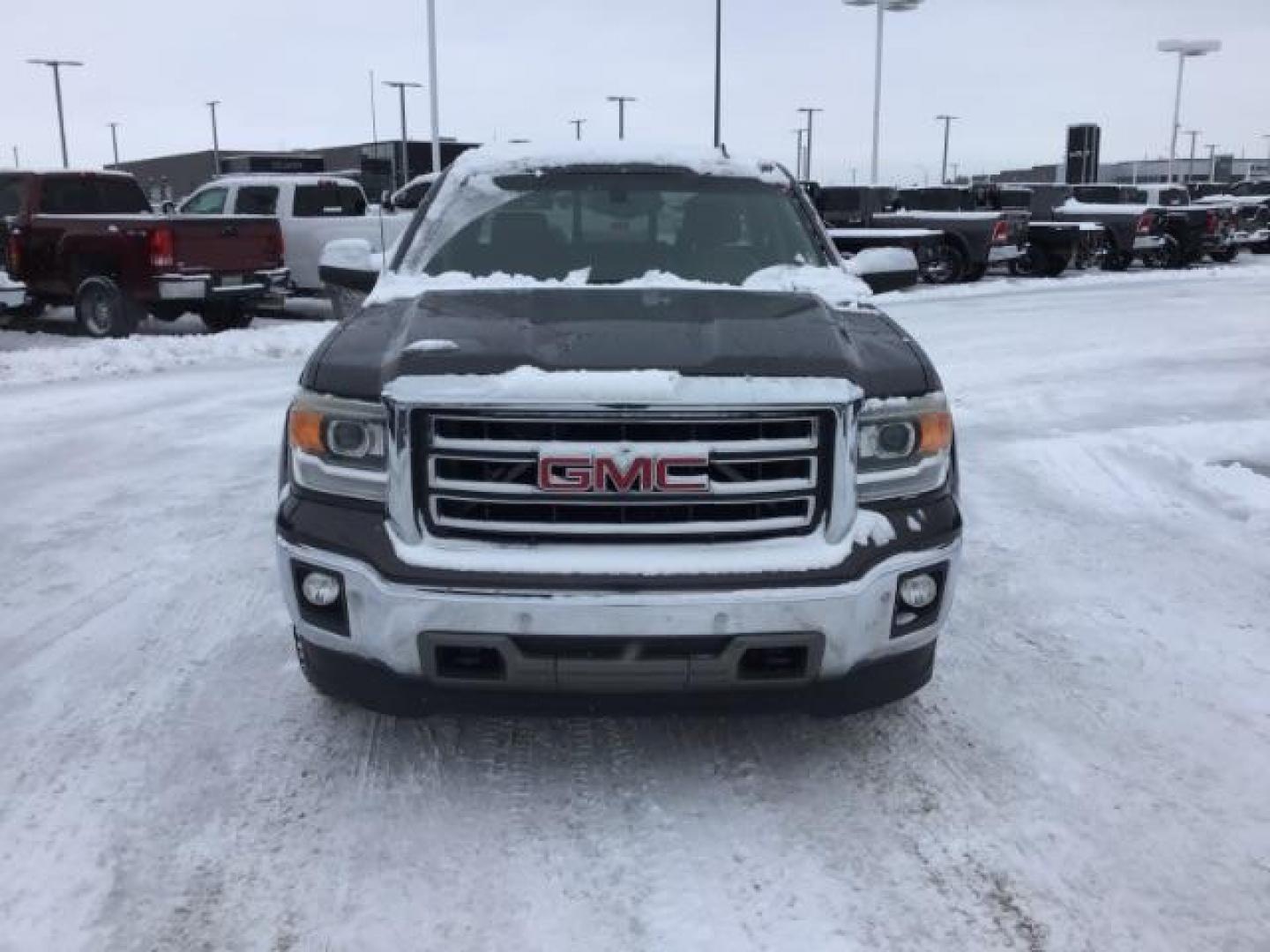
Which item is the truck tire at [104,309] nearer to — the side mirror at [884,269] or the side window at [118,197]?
the side window at [118,197]

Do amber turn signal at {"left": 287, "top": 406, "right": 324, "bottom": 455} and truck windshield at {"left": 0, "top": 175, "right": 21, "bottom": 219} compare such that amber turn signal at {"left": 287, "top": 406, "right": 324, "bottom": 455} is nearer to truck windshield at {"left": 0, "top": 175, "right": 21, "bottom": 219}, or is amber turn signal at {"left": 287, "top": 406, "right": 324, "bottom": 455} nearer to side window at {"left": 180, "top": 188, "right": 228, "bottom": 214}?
truck windshield at {"left": 0, "top": 175, "right": 21, "bottom": 219}

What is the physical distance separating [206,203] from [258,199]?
32.1 inches

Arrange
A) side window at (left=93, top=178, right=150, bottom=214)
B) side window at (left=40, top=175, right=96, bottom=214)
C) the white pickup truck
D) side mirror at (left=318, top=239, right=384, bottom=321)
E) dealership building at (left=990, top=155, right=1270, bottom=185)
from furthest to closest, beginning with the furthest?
dealership building at (left=990, top=155, right=1270, bottom=185), the white pickup truck, side window at (left=93, top=178, right=150, bottom=214), side window at (left=40, top=175, right=96, bottom=214), side mirror at (left=318, top=239, right=384, bottom=321)

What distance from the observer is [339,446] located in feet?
10.3

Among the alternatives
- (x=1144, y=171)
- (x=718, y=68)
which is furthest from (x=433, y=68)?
(x=1144, y=171)

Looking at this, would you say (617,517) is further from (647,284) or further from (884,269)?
(884,269)

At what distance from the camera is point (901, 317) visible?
1585 cm

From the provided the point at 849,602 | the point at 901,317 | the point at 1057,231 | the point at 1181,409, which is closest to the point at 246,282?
the point at 901,317

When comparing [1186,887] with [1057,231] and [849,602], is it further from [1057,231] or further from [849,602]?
[1057,231]

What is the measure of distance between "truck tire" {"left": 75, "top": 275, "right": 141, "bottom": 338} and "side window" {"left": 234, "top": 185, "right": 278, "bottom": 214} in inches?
116

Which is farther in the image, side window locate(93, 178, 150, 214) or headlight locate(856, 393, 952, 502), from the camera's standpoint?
side window locate(93, 178, 150, 214)

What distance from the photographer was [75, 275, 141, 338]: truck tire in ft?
43.2

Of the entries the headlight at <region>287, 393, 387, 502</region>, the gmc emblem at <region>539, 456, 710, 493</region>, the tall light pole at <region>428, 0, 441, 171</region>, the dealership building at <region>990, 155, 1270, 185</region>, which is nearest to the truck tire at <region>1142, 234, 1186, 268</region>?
the tall light pole at <region>428, 0, 441, 171</region>

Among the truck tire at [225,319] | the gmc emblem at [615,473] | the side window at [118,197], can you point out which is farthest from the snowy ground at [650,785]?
the side window at [118,197]
